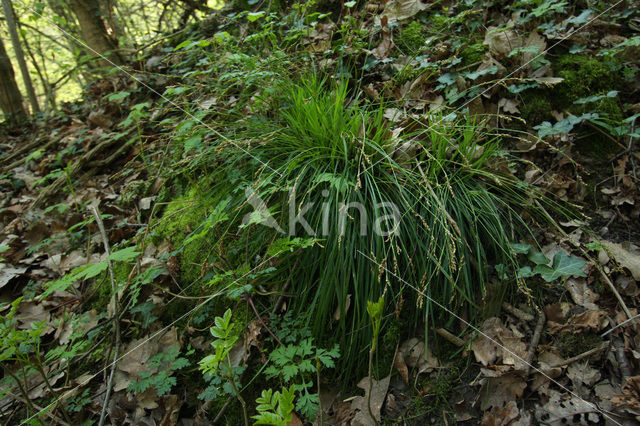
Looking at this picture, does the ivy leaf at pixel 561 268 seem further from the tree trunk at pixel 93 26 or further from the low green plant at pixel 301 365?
the tree trunk at pixel 93 26

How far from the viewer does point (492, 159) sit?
1865 mm

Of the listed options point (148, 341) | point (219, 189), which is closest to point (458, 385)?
point (148, 341)

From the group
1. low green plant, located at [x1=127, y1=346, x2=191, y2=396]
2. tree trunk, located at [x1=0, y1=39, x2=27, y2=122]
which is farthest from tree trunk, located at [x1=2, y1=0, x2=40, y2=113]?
low green plant, located at [x1=127, y1=346, x2=191, y2=396]

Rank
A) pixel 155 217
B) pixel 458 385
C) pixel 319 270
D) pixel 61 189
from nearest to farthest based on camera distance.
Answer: pixel 458 385 → pixel 319 270 → pixel 155 217 → pixel 61 189

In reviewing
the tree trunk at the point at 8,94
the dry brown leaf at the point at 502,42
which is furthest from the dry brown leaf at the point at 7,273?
the tree trunk at the point at 8,94

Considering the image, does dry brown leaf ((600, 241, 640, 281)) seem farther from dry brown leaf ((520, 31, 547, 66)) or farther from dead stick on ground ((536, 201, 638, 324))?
dry brown leaf ((520, 31, 547, 66))

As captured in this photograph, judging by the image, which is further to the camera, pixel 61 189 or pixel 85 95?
pixel 85 95

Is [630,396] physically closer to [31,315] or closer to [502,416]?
[502,416]

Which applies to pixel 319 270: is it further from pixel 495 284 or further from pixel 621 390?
pixel 621 390

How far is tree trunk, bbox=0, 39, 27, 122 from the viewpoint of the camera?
4543 millimetres

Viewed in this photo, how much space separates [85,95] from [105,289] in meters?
3.34

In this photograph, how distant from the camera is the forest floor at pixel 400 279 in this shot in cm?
136

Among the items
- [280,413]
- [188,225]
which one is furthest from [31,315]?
[280,413]

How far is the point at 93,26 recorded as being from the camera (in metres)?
4.19
